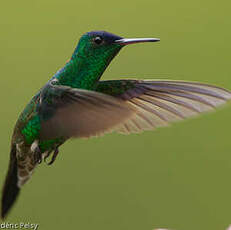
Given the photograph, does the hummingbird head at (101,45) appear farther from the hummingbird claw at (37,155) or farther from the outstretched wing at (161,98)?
the hummingbird claw at (37,155)

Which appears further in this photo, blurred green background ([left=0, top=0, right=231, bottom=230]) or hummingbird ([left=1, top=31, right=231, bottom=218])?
blurred green background ([left=0, top=0, right=231, bottom=230])

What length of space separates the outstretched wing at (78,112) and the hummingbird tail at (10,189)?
36cm

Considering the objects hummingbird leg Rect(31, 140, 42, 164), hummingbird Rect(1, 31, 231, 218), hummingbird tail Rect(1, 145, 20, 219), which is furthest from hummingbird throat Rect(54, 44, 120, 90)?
hummingbird tail Rect(1, 145, 20, 219)

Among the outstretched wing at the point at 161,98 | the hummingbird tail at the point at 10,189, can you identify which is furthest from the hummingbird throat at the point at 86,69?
the hummingbird tail at the point at 10,189

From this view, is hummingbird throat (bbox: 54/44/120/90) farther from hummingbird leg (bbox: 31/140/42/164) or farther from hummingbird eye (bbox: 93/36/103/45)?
hummingbird leg (bbox: 31/140/42/164)

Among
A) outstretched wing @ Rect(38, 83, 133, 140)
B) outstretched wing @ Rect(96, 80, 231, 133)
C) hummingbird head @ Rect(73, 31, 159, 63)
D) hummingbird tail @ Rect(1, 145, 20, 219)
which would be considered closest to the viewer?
outstretched wing @ Rect(38, 83, 133, 140)

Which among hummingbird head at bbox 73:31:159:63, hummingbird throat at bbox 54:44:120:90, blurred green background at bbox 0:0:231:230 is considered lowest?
blurred green background at bbox 0:0:231:230

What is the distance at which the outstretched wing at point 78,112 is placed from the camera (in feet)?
5.70

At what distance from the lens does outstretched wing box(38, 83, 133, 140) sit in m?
1.74

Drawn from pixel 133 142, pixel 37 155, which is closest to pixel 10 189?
pixel 37 155

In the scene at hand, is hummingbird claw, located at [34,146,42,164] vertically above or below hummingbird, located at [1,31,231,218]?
below

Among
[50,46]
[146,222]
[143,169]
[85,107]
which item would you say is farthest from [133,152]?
[85,107]

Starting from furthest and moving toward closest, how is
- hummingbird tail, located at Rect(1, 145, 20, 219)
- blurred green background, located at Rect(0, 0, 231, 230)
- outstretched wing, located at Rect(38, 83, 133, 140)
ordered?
blurred green background, located at Rect(0, 0, 231, 230), hummingbird tail, located at Rect(1, 145, 20, 219), outstretched wing, located at Rect(38, 83, 133, 140)

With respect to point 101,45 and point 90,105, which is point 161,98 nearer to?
point 101,45
